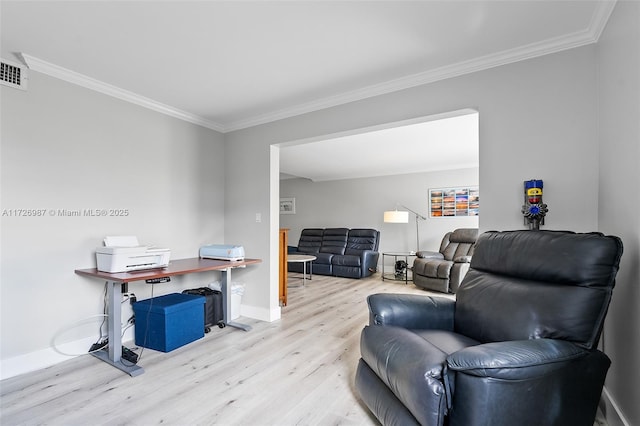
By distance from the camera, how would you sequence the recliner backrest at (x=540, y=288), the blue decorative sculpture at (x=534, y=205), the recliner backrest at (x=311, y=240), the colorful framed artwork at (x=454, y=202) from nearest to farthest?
1. the recliner backrest at (x=540, y=288)
2. the blue decorative sculpture at (x=534, y=205)
3. the colorful framed artwork at (x=454, y=202)
4. the recliner backrest at (x=311, y=240)

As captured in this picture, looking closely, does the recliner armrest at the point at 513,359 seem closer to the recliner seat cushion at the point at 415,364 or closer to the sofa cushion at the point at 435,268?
the recliner seat cushion at the point at 415,364

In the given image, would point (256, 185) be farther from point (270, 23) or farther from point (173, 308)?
point (270, 23)

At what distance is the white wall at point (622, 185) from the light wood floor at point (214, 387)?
1293 millimetres

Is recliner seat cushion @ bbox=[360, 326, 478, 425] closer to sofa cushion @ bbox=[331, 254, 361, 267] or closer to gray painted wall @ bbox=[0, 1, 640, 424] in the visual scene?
gray painted wall @ bbox=[0, 1, 640, 424]

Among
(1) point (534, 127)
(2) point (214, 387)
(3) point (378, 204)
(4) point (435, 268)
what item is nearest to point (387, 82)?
(1) point (534, 127)

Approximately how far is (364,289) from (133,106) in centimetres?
410

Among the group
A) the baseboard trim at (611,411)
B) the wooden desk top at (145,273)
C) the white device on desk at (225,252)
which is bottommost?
the baseboard trim at (611,411)

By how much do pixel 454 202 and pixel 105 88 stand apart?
5791 millimetres

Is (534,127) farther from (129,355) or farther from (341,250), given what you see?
(341,250)

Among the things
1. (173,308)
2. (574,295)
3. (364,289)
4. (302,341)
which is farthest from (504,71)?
(364,289)

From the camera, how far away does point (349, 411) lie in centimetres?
183

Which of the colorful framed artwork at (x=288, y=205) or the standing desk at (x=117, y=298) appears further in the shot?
the colorful framed artwork at (x=288, y=205)

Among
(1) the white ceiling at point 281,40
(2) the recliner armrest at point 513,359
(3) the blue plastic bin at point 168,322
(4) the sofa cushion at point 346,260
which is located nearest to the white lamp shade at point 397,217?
(4) the sofa cushion at point 346,260

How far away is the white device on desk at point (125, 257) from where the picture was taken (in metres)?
2.43
